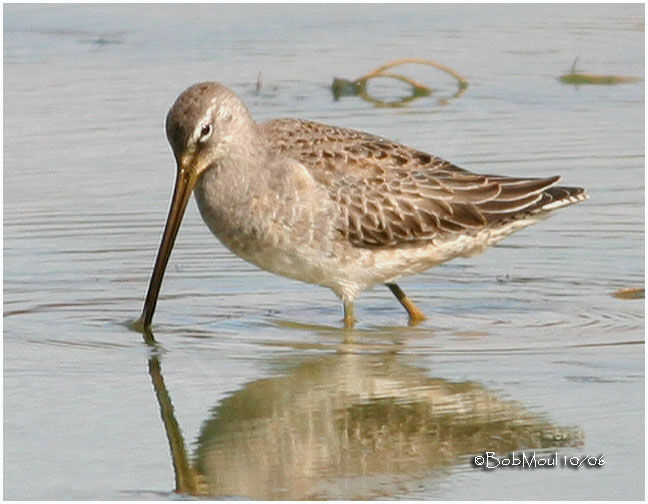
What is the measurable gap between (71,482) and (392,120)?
5.80m

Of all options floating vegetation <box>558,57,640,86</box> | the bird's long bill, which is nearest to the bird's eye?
the bird's long bill

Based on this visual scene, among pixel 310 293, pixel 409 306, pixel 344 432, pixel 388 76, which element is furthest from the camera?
pixel 388 76

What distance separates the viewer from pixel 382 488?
623 cm

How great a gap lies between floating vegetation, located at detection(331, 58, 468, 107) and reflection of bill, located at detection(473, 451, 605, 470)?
575cm

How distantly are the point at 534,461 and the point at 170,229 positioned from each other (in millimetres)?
2566

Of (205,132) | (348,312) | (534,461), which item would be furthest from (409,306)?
(534,461)

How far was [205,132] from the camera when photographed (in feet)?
26.9

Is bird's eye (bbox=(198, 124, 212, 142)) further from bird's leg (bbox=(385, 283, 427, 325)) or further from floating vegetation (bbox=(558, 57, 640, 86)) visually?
floating vegetation (bbox=(558, 57, 640, 86))

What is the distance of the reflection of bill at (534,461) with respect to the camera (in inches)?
253

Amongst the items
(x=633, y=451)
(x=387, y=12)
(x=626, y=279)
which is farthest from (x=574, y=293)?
(x=387, y=12)

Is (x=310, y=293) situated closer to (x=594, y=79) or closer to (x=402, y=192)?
(x=402, y=192)

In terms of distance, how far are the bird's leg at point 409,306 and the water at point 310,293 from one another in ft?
0.19

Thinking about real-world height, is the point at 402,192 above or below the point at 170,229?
above

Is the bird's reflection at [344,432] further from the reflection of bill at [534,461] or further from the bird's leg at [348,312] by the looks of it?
the bird's leg at [348,312]
